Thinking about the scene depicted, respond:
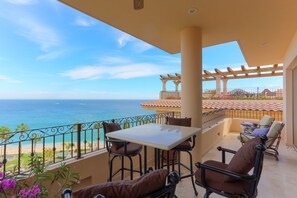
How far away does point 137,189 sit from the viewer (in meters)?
0.76

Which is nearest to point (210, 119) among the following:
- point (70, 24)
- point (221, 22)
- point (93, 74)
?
point (221, 22)

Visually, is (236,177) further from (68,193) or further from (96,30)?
(96,30)

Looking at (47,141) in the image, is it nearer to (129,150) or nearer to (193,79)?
(129,150)

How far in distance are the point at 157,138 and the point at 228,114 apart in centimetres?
730

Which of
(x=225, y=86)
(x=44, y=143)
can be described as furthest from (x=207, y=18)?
(x=225, y=86)

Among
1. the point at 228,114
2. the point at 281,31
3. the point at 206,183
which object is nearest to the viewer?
the point at 206,183

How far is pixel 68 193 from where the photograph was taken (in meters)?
0.77

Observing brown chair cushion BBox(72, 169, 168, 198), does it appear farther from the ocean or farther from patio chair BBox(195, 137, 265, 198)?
the ocean

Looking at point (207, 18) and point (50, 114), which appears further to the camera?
point (50, 114)

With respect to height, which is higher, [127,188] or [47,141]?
[127,188]

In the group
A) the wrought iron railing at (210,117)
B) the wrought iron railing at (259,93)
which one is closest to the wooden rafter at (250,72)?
the wrought iron railing at (259,93)

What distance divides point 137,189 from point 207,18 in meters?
2.77

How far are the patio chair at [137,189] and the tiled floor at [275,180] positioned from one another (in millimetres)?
1755

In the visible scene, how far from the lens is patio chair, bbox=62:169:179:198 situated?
0.74 metres
